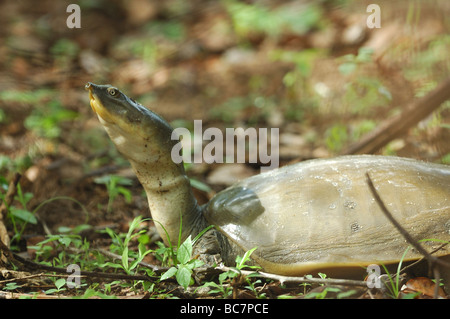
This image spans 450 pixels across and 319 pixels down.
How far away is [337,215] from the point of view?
228cm

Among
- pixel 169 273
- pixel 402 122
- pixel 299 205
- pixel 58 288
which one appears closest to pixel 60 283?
pixel 58 288

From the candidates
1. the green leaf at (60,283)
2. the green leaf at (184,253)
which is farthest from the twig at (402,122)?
the green leaf at (60,283)

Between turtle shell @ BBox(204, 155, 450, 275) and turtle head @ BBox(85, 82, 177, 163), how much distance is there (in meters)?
0.54

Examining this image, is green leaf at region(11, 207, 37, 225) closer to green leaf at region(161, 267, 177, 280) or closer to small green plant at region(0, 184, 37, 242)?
small green plant at region(0, 184, 37, 242)

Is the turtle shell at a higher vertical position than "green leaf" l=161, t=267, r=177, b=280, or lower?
higher

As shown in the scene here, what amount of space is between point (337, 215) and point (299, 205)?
0.70 feet

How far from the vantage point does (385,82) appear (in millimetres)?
4840

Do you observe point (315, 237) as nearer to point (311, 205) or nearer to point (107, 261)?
point (311, 205)

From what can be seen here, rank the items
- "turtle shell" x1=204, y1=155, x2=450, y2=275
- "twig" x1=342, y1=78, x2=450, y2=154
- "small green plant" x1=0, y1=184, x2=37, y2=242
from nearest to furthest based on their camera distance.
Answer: "turtle shell" x1=204, y1=155, x2=450, y2=275 < "small green plant" x1=0, y1=184, x2=37, y2=242 < "twig" x1=342, y1=78, x2=450, y2=154

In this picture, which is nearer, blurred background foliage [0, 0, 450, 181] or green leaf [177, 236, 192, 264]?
green leaf [177, 236, 192, 264]

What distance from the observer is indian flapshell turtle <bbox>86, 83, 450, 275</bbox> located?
219cm

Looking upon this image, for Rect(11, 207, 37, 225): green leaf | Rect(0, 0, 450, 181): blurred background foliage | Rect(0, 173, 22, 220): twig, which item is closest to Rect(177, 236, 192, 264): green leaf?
Rect(11, 207, 37, 225): green leaf

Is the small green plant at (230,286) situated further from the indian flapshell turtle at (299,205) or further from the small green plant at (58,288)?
the small green plant at (58,288)

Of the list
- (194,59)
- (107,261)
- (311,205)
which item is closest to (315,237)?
(311,205)
